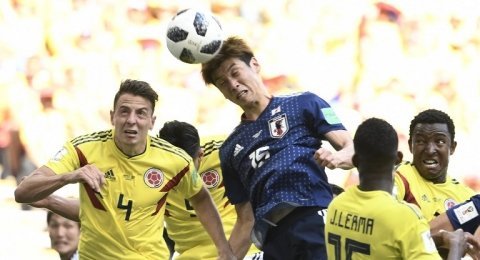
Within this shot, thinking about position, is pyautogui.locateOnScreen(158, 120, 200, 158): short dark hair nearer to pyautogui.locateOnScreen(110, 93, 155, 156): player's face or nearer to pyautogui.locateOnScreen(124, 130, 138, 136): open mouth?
pyautogui.locateOnScreen(110, 93, 155, 156): player's face

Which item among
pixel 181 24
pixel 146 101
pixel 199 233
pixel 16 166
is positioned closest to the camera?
pixel 146 101

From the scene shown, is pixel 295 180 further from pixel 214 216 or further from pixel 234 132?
pixel 214 216

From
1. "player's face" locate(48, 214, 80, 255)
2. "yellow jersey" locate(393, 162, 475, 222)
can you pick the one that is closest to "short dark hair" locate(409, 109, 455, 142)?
"yellow jersey" locate(393, 162, 475, 222)

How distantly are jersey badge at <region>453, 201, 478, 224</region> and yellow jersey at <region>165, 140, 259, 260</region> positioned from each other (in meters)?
2.47

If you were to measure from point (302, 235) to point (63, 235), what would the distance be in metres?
2.09

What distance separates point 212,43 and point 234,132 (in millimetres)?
734

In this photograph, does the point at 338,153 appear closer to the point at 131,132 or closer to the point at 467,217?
the point at 467,217

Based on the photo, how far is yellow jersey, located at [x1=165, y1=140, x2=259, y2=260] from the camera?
829 centimetres

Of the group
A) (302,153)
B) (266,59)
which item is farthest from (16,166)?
(302,153)

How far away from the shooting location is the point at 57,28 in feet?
44.6

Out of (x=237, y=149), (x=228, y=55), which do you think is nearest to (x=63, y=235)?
(x=237, y=149)

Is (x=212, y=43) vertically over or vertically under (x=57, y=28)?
under

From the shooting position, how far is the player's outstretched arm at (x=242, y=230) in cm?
718

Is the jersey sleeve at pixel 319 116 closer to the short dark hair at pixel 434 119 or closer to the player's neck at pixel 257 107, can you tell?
the player's neck at pixel 257 107
